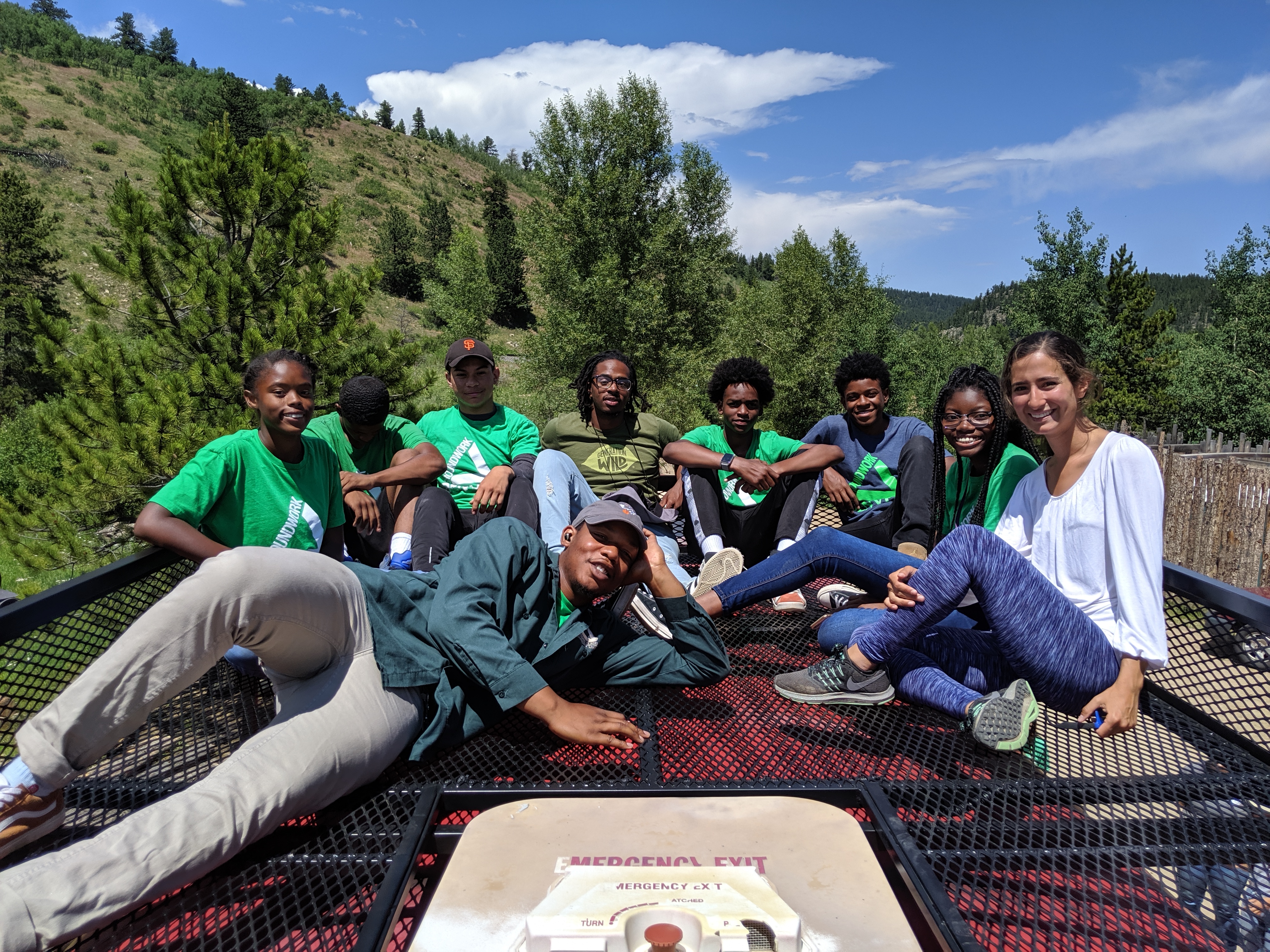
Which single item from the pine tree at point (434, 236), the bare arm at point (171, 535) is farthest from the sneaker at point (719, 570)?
the pine tree at point (434, 236)

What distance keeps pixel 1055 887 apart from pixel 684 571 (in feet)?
7.16

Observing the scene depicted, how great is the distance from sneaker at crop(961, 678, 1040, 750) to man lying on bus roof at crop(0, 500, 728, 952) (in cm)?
79

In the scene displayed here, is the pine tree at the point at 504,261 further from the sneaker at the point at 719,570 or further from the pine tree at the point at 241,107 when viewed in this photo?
the sneaker at the point at 719,570

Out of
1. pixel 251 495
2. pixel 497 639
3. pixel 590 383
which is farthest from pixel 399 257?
pixel 497 639

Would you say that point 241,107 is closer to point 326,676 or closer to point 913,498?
point 913,498

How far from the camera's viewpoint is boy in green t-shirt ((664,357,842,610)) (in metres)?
3.69

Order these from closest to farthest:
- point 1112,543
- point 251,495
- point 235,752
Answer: point 235,752 → point 1112,543 → point 251,495

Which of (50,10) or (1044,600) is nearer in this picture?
(1044,600)

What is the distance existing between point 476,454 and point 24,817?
2667 mm

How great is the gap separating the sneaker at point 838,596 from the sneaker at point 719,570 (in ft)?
1.30

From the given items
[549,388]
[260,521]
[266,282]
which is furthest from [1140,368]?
[260,521]

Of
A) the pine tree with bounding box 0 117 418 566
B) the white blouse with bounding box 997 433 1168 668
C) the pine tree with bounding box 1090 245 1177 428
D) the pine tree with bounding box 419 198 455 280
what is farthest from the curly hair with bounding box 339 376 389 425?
the pine tree with bounding box 419 198 455 280

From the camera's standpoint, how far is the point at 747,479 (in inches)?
144

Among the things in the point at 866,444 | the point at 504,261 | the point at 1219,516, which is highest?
the point at 504,261
